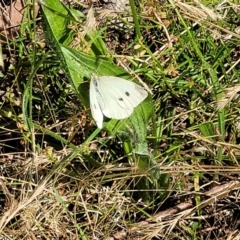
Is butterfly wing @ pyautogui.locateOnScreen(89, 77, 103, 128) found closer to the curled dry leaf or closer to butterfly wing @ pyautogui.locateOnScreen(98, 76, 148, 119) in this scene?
butterfly wing @ pyautogui.locateOnScreen(98, 76, 148, 119)

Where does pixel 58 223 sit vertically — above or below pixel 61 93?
below

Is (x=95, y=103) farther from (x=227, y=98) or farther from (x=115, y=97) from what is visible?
(x=227, y=98)

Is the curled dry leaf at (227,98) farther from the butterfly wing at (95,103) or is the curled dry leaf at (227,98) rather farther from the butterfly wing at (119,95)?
the butterfly wing at (95,103)

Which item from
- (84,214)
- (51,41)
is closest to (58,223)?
(84,214)

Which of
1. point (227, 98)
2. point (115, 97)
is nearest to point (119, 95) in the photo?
point (115, 97)

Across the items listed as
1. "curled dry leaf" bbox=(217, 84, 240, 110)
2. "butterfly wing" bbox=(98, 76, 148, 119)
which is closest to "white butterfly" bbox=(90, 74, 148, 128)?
"butterfly wing" bbox=(98, 76, 148, 119)

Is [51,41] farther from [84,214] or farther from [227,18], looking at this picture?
[227,18]
